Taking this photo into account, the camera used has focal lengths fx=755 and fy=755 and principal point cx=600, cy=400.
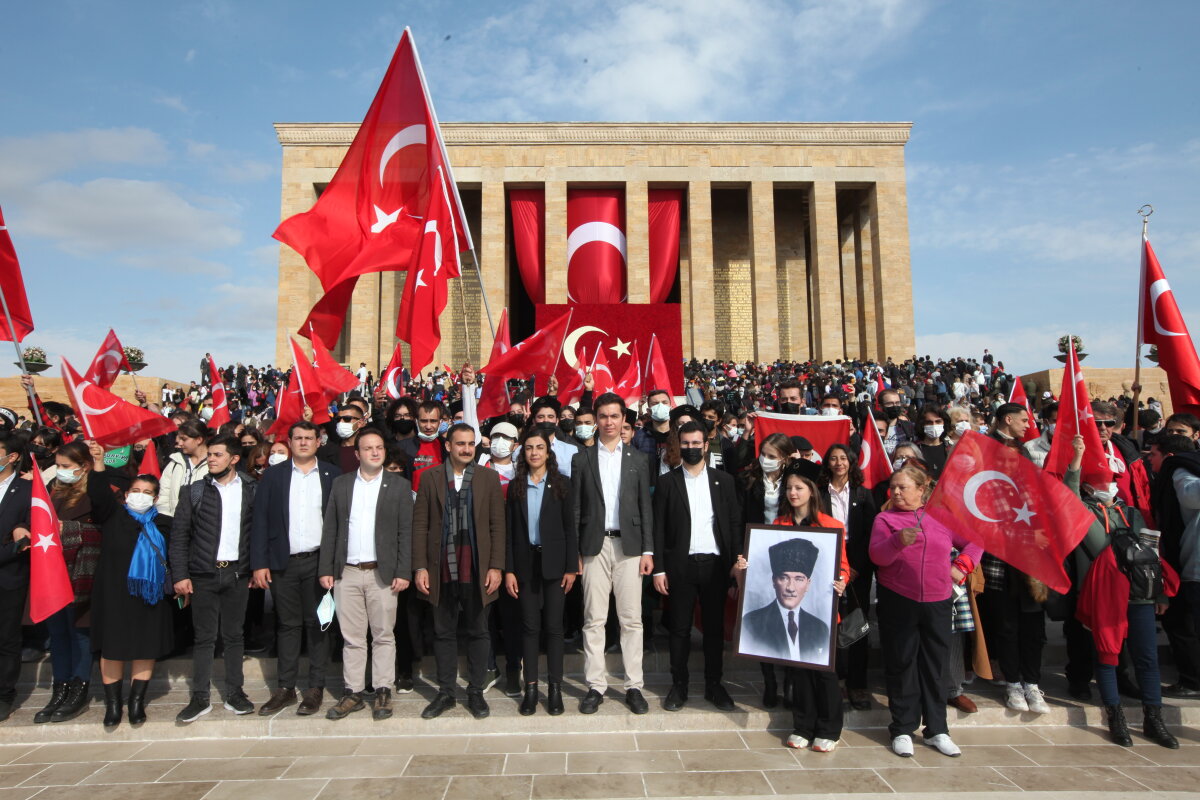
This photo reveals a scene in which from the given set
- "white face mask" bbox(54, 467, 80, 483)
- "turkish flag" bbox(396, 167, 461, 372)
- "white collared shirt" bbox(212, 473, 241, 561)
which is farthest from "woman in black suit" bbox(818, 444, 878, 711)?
"white face mask" bbox(54, 467, 80, 483)

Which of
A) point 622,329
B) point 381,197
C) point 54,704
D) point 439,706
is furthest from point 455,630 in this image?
point 622,329

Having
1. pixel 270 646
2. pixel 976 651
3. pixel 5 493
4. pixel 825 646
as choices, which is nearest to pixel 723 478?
pixel 825 646

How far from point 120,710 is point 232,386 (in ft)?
73.8

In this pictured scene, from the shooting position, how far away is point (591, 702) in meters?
5.29

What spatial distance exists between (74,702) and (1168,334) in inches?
387

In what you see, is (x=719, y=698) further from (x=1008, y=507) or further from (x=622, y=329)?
(x=622, y=329)

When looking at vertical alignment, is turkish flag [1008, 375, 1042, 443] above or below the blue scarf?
above

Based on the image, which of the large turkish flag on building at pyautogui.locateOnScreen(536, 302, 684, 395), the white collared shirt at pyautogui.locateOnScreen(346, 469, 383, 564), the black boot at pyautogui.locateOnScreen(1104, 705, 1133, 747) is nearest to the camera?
the black boot at pyautogui.locateOnScreen(1104, 705, 1133, 747)

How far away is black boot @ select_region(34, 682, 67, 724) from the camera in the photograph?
17.5 feet

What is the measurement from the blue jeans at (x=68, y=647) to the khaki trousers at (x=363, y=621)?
6.43ft

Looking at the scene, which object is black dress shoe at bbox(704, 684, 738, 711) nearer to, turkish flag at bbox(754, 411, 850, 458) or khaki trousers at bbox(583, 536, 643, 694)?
khaki trousers at bbox(583, 536, 643, 694)

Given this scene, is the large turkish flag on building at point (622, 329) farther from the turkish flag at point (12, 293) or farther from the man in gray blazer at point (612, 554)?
the man in gray blazer at point (612, 554)

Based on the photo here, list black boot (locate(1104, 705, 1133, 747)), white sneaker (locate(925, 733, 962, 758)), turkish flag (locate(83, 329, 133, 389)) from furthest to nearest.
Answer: turkish flag (locate(83, 329, 133, 389)) < black boot (locate(1104, 705, 1133, 747)) < white sneaker (locate(925, 733, 962, 758))

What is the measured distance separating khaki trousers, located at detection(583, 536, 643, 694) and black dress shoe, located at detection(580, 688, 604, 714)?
0.25 feet
